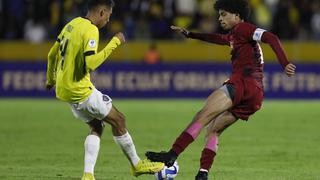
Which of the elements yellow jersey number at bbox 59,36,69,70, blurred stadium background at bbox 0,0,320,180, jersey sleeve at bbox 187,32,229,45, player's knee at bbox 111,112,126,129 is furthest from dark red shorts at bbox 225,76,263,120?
blurred stadium background at bbox 0,0,320,180

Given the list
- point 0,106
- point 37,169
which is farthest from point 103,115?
point 0,106

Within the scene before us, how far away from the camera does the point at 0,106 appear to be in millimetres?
21312

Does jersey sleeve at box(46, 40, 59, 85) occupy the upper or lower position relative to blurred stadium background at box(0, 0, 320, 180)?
upper

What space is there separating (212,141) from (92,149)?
1.27 meters

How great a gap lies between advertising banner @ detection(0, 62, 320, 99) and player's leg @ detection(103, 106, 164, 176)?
1441 cm

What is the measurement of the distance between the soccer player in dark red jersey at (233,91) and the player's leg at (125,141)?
587 millimetres

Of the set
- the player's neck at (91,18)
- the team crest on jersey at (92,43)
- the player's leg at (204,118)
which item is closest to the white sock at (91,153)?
the player's leg at (204,118)

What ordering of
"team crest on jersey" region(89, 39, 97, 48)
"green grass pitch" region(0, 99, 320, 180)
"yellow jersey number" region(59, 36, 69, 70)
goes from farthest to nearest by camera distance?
1. "green grass pitch" region(0, 99, 320, 180)
2. "yellow jersey number" region(59, 36, 69, 70)
3. "team crest on jersey" region(89, 39, 97, 48)

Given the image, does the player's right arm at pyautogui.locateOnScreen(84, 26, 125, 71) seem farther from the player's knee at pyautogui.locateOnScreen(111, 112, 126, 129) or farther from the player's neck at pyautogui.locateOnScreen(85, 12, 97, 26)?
the player's knee at pyautogui.locateOnScreen(111, 112, 126, 129)

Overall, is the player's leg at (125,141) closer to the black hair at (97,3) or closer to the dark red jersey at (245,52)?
the black hair at (97,3)

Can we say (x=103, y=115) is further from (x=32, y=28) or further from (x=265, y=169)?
(x=32, y=28)

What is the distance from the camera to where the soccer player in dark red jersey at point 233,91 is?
27.8 feet

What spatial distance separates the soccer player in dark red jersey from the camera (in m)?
8.48

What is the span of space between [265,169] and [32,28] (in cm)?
1511
